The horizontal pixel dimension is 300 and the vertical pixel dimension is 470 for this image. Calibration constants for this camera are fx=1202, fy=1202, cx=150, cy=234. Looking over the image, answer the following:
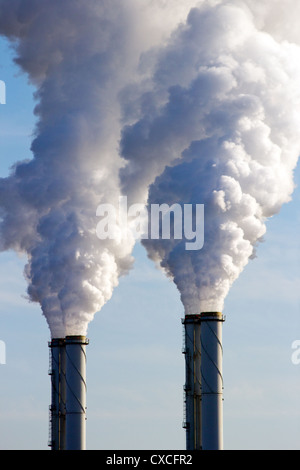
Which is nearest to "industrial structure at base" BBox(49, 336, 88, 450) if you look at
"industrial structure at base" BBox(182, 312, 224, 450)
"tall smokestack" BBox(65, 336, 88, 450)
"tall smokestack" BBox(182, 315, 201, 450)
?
"tall smokestack" BBox(65, 336, 88, 450)

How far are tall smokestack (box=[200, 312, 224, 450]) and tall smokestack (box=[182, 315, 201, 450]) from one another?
7129 mm

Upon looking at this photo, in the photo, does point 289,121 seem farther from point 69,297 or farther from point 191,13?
point 69,297

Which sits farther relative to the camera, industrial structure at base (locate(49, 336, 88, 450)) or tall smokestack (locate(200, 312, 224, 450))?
industrial structure at base (locate(49, 336, 88, 450))

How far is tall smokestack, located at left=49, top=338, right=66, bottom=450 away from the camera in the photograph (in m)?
120

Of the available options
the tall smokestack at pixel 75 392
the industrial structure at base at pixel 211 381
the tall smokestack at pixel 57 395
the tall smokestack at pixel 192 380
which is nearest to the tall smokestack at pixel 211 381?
the industrial structure at base at pixel 211 381

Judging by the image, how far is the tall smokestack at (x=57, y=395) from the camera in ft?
392

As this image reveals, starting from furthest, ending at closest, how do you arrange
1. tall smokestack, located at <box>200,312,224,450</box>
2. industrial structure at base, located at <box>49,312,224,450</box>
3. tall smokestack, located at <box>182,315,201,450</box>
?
1. tall smokestack, located at <box>182,315,201,450</box>
2. industrial structure at base, located at <box>49,312,224,450</box>
3. tall smokestack, located at <box>200,312,224,450</box>

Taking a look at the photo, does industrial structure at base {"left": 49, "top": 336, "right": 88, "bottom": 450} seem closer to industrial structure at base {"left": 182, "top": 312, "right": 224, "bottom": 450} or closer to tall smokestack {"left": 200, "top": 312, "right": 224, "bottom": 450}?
industrial structure at base {"left": 182, "top": 312, "right": 224, "bottom": 450}

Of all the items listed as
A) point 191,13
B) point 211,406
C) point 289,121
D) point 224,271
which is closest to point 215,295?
point 224,271

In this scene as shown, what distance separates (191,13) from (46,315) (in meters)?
33.7

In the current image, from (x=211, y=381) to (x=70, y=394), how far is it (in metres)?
21.5

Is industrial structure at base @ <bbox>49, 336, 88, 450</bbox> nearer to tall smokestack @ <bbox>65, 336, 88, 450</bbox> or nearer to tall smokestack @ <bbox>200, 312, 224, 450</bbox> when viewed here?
tall smokestack @ <bbox>65, 336, 88, 450</bbox>

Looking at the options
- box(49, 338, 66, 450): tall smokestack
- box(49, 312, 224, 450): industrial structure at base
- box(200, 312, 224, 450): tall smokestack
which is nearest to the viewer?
box(200, 312, 224, 450): tall smokestack
